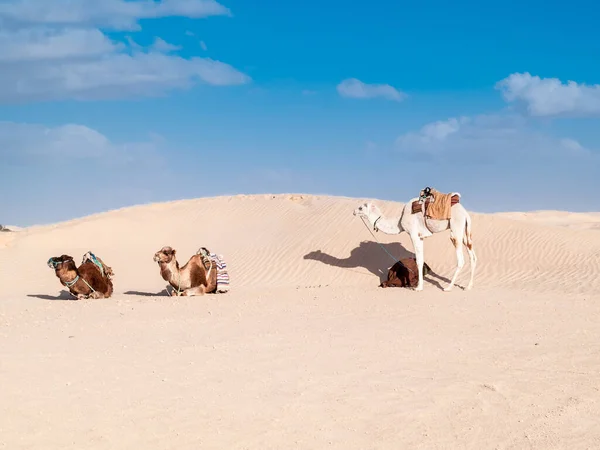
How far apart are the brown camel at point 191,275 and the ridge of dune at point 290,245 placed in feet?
14.3

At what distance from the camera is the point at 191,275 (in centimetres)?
1411

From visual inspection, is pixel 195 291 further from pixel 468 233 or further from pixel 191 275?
pixel 468 233

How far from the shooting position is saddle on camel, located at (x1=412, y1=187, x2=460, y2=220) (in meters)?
15.3

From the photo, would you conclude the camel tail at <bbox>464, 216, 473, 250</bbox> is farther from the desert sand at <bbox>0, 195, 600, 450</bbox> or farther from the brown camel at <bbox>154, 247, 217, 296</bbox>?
the brown camel at <bbox>154, 247, 217, 296</bbox>

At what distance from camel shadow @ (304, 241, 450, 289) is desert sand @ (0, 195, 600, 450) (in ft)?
6.66

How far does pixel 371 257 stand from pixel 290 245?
11.5 ft

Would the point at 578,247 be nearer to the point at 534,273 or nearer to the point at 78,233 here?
the point at 534,273

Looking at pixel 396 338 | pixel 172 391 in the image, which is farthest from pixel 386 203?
pixel 172 391

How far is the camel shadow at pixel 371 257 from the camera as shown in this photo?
20.3 m

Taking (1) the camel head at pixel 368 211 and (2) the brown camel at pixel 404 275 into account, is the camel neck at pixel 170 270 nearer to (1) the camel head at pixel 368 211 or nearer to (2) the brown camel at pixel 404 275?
(1) the camel head at pixel 368 211

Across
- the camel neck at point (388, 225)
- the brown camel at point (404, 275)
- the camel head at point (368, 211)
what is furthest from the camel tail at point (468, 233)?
the camel head at point (368, 211)

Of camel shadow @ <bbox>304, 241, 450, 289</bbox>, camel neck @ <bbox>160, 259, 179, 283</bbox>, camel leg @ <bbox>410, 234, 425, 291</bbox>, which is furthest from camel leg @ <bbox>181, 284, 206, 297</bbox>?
camel shadow @ <bbox>304, 241, 450, 289</bbox>

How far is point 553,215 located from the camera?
56.6 metres

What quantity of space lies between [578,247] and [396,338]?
46.9 feet
